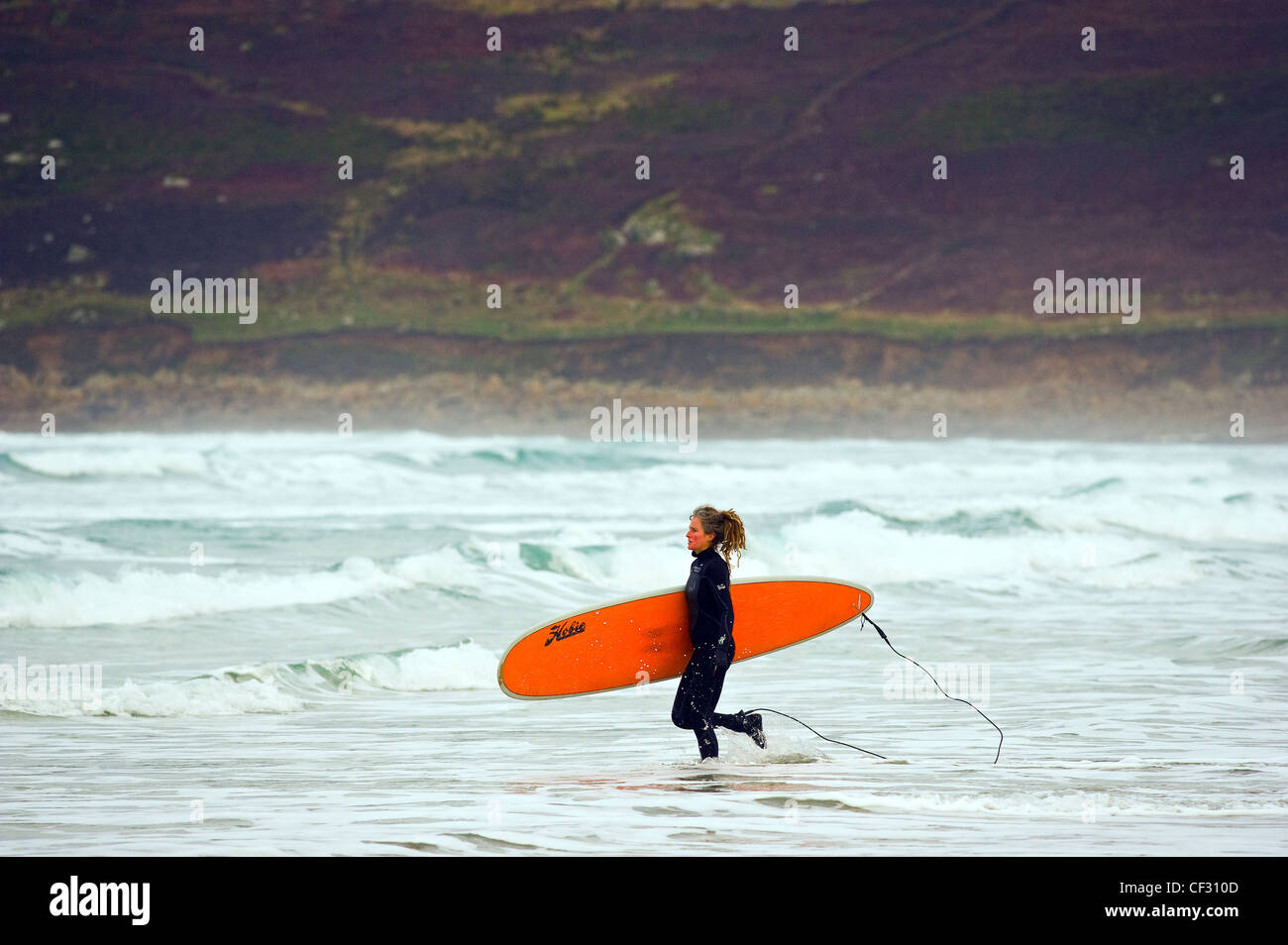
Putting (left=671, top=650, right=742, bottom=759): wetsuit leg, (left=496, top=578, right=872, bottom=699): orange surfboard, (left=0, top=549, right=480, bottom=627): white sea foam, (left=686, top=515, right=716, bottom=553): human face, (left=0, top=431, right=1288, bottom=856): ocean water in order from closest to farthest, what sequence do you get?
1. (left=0, top=431, right=1288, bottom=856): ocean water
2. (left=686, top=515, right=716, bottom=553): human face
3. (left=671, top=650, right=742, bottom=759): wetsuit leg
4. (left=496, top=578, right=872, bottom=699): orange surfboard
5. (left=0, top=549, right=480, bottom=627): white sea foam

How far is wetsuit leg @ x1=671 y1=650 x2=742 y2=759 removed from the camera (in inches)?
215

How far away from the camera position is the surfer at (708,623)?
211 inches

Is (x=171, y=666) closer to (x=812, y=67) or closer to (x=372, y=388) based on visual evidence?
(x=372, y=388)

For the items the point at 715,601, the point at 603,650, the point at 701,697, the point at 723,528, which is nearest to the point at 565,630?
the point at 603,650

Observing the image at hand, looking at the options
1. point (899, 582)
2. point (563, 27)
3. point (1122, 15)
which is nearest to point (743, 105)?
point (563, 27)

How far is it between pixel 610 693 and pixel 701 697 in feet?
7.56

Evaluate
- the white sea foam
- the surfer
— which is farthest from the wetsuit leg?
the white sea foam

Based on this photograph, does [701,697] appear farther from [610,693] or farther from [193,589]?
[193,589]

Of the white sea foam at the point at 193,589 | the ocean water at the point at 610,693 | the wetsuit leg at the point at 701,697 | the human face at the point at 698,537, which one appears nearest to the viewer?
the ocean water at the point at 610,693

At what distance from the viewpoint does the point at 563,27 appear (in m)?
42.6

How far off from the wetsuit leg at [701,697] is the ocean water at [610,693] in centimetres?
16

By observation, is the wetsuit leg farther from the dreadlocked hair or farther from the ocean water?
the dreadlocked hair

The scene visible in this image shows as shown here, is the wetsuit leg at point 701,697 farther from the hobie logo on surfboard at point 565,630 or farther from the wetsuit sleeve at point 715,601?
the hobie logo on surfboard at point 565,630

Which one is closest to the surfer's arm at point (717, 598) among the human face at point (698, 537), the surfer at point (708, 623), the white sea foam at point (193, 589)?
the surfer at point (708, 623)
